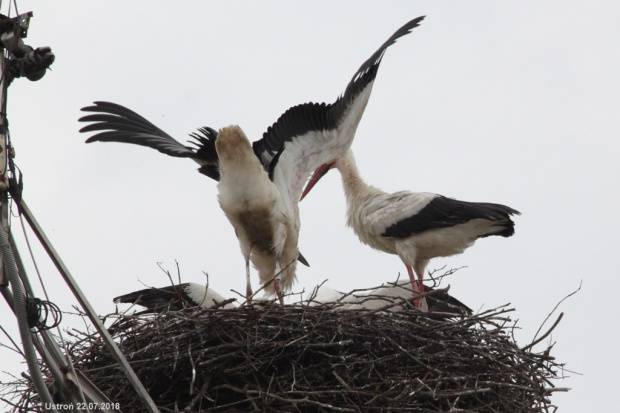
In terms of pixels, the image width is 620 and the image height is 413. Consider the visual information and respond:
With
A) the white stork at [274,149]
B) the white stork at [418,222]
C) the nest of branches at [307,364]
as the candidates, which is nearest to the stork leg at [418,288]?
the white stork at [418,222]

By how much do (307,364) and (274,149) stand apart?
1888 millimetres

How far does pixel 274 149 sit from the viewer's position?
6.75 m

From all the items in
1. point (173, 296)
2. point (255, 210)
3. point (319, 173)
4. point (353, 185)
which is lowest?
point (173, 296)

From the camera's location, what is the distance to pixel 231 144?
6.17 meters

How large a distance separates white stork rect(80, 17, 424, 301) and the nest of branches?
1.17 m

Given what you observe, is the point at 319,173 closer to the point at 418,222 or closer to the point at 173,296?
the point at 418,222

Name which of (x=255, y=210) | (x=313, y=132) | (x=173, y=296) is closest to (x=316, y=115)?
(x=313, y=132)

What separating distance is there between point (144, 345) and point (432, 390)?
5.57 ft

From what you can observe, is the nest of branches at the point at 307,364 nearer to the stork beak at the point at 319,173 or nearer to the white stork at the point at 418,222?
the white stork at the point at 418,222

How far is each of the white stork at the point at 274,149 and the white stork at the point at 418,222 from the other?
1.14 meters

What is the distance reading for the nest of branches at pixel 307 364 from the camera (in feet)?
17.0

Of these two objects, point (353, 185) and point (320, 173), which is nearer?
point (353, 185)

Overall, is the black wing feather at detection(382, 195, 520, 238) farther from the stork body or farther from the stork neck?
the stork body

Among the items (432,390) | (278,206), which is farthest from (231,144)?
(432,390)
